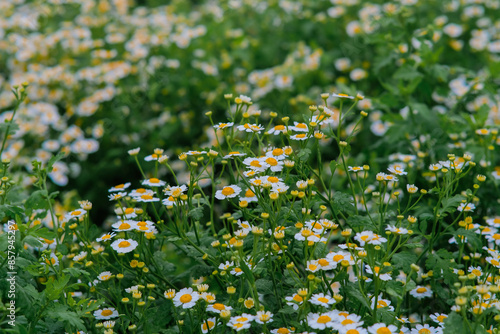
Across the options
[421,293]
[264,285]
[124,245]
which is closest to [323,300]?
[264,285]

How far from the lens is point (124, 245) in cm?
182

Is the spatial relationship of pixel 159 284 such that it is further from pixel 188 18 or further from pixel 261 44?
pixel 188 18

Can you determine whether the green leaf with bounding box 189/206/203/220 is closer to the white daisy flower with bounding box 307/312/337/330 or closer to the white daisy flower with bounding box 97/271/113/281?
the white daisy flower with bounding box 97/271/113/281

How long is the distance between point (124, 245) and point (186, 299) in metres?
0.30

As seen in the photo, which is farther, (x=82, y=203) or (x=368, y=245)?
(x=82, y=203)

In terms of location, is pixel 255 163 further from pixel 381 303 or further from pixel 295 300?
pixel 381 303

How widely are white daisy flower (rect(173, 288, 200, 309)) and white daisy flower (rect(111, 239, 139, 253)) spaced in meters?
0.23

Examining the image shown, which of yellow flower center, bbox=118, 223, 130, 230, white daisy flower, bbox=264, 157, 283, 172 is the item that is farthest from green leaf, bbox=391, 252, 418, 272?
yellow flower center, bbox=118, 223, 130, 230

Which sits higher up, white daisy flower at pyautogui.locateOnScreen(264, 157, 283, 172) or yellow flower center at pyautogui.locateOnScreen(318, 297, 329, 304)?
white daisy flower at pyautogui.locateOnScreen(264, 157, 283, 172)

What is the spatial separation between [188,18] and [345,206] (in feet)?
12.7

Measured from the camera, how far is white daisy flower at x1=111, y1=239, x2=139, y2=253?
1.79m

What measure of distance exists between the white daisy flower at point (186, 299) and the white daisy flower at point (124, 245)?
0.75 ft

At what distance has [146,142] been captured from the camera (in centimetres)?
418

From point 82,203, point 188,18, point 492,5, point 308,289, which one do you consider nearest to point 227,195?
point 308,289
